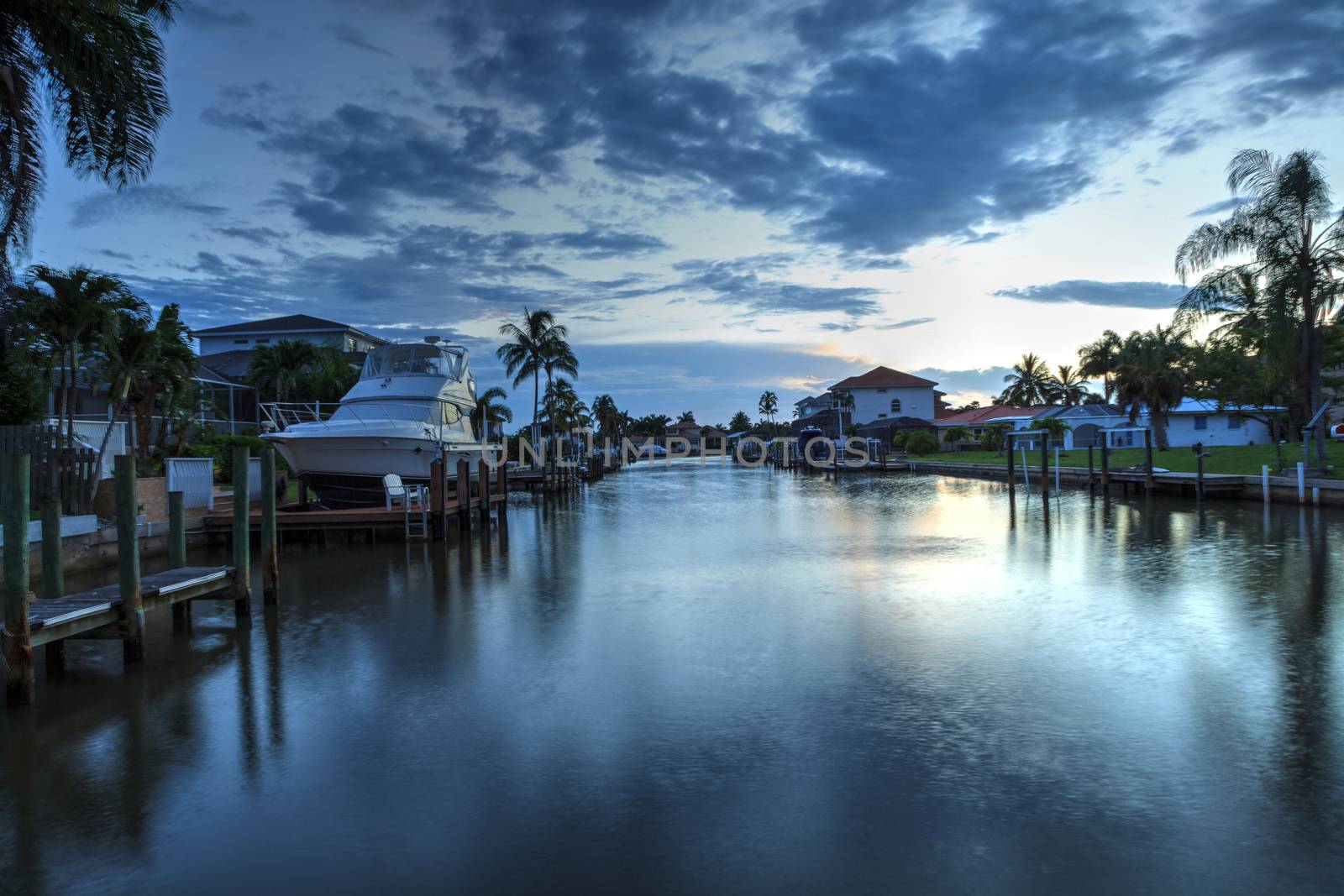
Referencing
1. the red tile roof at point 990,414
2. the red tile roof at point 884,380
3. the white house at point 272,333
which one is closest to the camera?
the white house at point 272,333

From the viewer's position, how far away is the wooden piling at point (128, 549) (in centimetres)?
893

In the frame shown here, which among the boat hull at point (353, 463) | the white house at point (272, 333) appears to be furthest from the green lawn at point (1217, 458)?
the white house at point (272, 333)

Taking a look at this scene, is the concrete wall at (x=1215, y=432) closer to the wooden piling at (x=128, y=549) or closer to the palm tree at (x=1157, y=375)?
the palm tree at (x=1157, y=375)

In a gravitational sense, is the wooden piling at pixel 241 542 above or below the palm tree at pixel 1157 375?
below

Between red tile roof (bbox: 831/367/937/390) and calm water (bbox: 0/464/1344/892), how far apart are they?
300ft

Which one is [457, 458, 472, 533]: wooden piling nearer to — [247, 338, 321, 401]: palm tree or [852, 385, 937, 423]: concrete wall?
[247, 338, 321, 401]: palm tree

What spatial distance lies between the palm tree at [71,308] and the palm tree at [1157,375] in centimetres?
5367

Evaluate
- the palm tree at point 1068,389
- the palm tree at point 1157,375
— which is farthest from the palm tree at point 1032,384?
the palm tree at point 1157,375

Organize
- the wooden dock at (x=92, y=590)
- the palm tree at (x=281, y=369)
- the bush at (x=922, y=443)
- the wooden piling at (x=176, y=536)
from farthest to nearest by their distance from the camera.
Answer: the bush at (x=922, y=443) < the palm tree at (x=281, y=369) < the wooden piling at (x=176, y=536) < the wooden dock at (x=92, y=590)

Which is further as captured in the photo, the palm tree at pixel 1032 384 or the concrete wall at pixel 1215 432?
the palm tree at pixel 1032 384

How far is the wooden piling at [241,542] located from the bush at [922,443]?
67018 mm

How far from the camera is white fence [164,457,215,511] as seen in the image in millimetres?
20719

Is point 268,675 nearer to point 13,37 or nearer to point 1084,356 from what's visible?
point 13,37

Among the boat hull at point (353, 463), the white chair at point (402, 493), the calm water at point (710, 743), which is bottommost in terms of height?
the calm water at point (710, 743)
